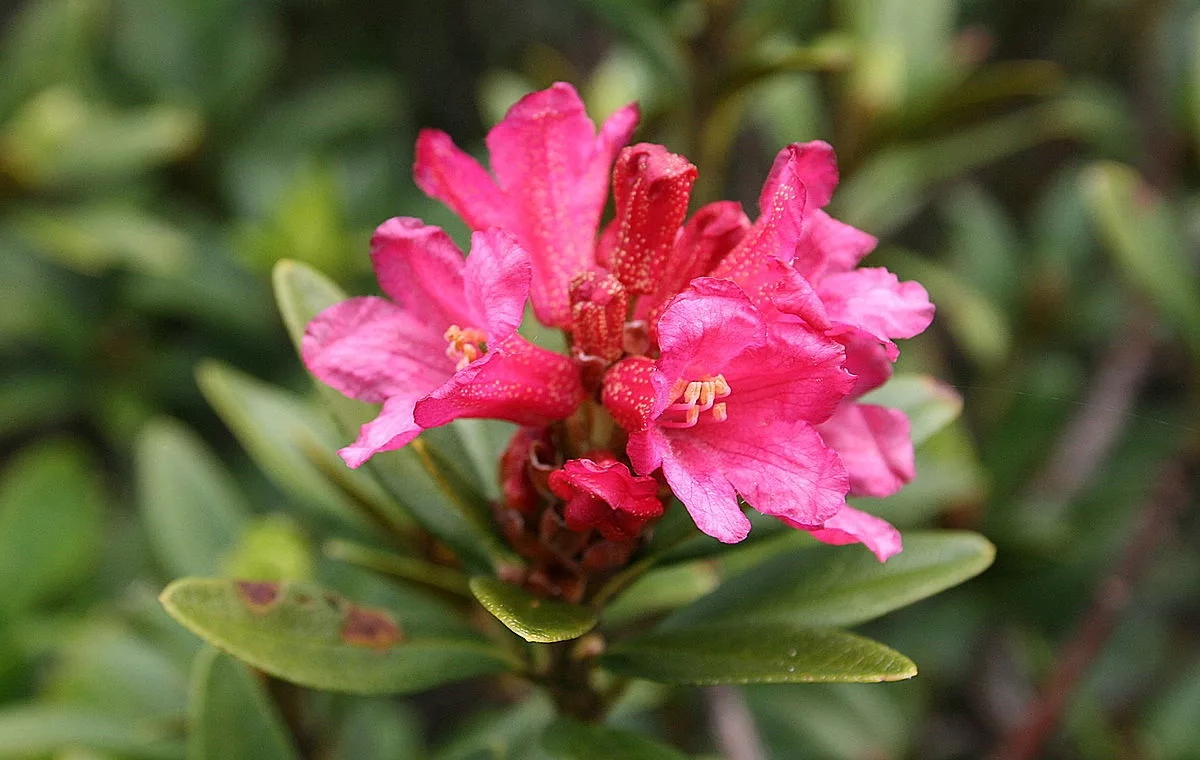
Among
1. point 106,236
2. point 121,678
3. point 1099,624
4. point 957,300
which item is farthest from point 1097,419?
point 106,236

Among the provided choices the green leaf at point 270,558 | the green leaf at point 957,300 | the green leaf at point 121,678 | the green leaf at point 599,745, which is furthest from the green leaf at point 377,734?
the green leaf at point 957,300

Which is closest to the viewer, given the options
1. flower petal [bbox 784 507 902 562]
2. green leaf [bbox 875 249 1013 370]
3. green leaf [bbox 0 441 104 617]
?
flower petal [bbox 784 507 902 562]

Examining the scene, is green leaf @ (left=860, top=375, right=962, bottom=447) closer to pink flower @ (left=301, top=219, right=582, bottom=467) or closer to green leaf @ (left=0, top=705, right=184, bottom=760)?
pink flower @ (left=301, top=219, right=582, bottom=467)

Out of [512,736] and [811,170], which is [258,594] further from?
[811,170]

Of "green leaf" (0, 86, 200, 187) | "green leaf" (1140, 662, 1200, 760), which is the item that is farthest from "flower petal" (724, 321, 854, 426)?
"green leaf" (0, 86, 200, 187)

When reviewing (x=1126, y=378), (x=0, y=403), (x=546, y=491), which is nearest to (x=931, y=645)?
(x=1126, y=378)

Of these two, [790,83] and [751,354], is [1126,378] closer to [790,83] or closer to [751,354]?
[790,83]
